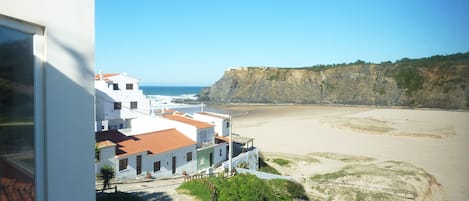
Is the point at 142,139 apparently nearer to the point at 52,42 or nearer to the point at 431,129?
the point at 52,42

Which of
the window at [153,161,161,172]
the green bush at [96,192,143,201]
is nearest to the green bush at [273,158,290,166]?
the window at [153,161,161,172]

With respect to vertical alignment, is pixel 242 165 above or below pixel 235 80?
below

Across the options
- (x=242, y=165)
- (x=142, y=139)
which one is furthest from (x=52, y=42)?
(x=242, y=165)

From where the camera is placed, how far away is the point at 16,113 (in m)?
1.64

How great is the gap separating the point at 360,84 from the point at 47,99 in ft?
287

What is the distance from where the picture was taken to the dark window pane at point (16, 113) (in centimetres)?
158

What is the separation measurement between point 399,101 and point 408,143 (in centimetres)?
4819

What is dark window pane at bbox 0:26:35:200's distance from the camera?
5.17 ft

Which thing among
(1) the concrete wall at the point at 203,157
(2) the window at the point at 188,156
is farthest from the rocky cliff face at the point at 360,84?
(2) the window at the point at 188,156

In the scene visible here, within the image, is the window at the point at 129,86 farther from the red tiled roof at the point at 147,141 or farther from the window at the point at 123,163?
the window at the point at 123,163

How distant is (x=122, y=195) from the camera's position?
29.6ft

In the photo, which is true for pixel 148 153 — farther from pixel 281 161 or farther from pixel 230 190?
pixel 281 161

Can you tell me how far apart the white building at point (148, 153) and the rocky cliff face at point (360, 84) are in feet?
200

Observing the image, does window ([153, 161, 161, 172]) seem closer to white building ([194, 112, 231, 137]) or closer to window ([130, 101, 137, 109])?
white building ([194, 112, 231, 137])
